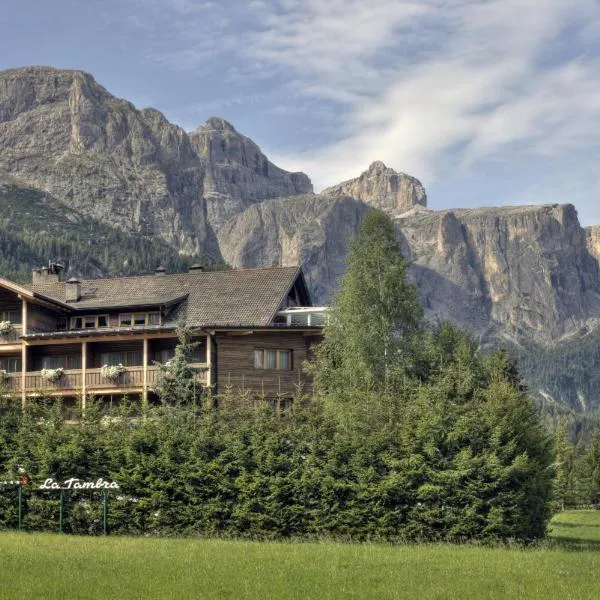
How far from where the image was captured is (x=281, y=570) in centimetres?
2233

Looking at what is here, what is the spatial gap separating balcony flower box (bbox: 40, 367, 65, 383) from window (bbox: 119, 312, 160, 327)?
4891 millimetres

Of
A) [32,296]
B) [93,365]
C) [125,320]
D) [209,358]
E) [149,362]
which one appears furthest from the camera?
[125,320]

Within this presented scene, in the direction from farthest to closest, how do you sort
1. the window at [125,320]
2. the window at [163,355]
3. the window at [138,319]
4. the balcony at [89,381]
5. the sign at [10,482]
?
the window at [125,320]
the window at [138,319]
the window at [163,355]
the balcony at [89,381]
the sign at [10,482]

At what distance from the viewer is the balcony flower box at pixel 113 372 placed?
5003 cm

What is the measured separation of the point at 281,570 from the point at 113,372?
2914cm

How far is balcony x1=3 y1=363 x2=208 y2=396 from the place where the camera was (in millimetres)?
49844

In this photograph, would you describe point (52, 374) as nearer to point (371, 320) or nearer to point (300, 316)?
point (300, 316)

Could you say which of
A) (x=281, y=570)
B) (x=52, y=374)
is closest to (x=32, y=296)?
(x=52, y=374)

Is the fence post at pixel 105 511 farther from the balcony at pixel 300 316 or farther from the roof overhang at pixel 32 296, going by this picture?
the roof overhang at pixel 32 296

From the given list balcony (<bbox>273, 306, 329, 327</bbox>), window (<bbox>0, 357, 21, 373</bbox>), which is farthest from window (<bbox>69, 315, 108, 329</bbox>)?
balcony (<bbox>273, 306, 329, 327</bbox>)

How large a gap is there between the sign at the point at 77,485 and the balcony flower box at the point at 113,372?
18317mm

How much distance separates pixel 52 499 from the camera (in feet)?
103

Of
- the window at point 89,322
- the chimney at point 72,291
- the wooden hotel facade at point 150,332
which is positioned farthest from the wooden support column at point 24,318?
the chimney at point 72,291

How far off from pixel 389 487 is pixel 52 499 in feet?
34.6
